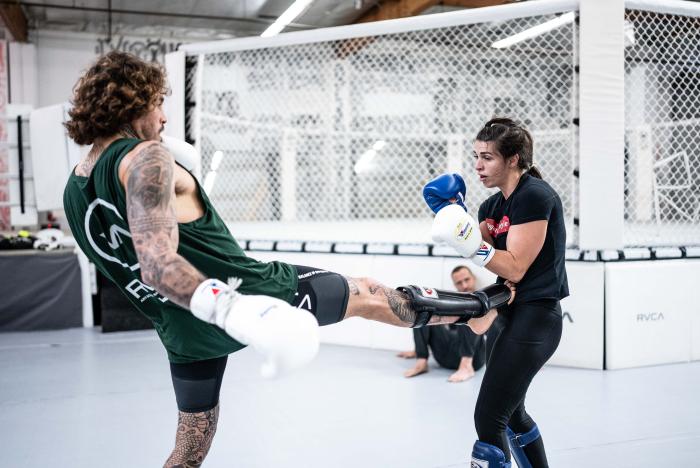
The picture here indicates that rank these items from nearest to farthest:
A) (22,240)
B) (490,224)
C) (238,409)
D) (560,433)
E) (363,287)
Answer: (363,287), (490,224), (560,433), (238,409), (22,240)

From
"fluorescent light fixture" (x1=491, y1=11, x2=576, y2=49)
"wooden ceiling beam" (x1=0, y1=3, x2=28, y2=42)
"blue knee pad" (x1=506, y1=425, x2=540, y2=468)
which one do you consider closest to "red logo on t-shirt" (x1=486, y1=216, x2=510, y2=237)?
"blue knee pad" (x1=506, y1=425, x2=540, y2=468)

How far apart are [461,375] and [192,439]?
217 cm

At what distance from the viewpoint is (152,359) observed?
163 inches

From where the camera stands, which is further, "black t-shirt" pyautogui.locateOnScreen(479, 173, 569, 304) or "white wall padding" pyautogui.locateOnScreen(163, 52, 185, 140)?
"white wall padding" pyautogui.locateOnScreen(163, 52, 185, 140)

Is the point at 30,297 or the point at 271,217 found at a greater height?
the point at 271,217

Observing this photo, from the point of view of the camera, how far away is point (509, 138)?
6.10 ft

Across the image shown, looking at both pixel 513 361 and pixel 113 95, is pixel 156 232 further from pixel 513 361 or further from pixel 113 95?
pixel 513 361

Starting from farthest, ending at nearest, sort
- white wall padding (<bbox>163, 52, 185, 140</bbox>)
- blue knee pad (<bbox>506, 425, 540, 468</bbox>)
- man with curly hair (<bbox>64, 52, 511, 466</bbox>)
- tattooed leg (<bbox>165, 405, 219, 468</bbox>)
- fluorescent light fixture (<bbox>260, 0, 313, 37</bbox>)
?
fluorescent light fixture (<bbox>260, 0, 313, 37</bbox>) < white wall padding (<bbox>163, 52, 185, 140</bbox>) < blue knee pad (<bbox>506, 425, 540, 468</bbox>) < tattooed leg (<bbox>165, 405, 219, 468</bbox>) < man with curly hair (<bbox>64, 52, 511, 466</bbox>)

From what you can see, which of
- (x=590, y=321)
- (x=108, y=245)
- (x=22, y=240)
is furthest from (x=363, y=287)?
(x=22, y=240)

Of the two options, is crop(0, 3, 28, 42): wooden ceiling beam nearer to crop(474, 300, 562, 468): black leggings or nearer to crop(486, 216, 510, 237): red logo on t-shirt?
crop(486, 216, 510, 237): red logo on t-shirt

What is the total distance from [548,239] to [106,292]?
4.03 metres

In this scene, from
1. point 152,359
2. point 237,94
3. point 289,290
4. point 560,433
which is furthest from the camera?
point 237,94

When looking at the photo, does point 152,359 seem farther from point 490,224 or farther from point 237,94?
point 237,94

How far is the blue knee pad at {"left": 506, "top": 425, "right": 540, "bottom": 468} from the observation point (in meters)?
1.89
